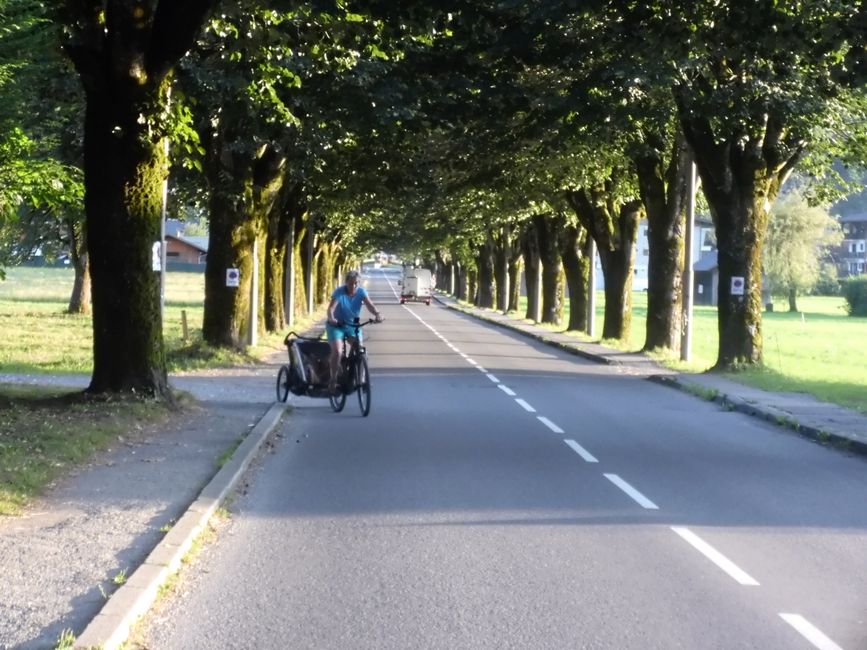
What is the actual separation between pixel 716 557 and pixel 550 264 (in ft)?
142

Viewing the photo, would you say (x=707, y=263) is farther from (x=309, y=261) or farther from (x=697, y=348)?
(x=697, y=348)

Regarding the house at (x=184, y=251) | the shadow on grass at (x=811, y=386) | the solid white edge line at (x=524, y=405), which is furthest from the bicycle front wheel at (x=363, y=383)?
the house at (x=184, y=251)

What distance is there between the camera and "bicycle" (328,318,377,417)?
17000 mm

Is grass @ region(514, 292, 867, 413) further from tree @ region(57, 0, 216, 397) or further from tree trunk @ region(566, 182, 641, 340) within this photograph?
tree @ region(57, 0, 216, 397)

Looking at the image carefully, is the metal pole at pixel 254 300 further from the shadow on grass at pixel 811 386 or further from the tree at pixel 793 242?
the tree at pixel 793 242

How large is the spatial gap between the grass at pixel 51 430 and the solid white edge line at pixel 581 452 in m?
4.69

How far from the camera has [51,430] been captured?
Answer: 1255 centimetres

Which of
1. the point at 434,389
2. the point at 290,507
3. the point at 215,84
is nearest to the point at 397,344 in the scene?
the point at 434,389

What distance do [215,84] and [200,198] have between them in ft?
Answer: 38.0

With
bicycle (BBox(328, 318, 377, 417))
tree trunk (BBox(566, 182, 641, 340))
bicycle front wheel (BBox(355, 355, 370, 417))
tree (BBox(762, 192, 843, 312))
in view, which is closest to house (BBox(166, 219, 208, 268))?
tree (BBox(762, 192, 843, 312))

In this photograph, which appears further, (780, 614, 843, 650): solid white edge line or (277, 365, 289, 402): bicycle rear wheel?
(277, 365, 289, 402): bicycle rear wheel

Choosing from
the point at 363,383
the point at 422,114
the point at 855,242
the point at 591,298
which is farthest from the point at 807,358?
the point at 855,242

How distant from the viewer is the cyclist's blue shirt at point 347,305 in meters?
17.6

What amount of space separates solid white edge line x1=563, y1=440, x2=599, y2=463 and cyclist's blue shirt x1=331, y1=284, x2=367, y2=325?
4289 mm
